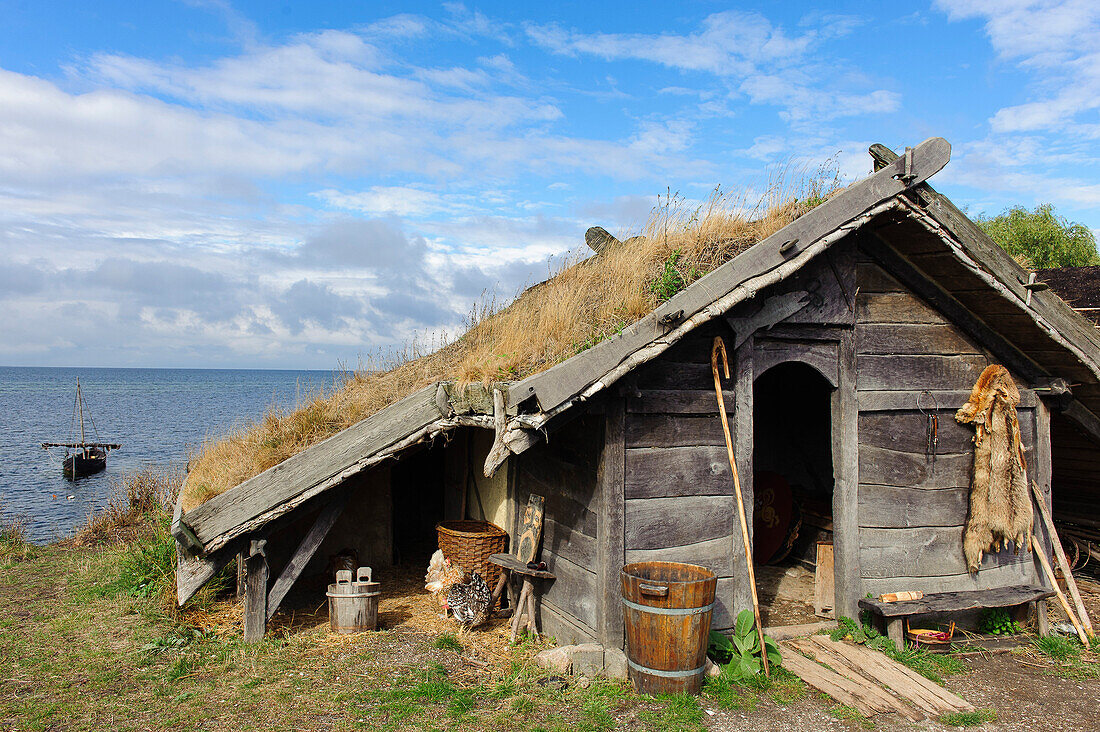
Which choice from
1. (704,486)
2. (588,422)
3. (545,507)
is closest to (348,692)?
(545,507)

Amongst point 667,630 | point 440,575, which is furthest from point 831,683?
point 440,575

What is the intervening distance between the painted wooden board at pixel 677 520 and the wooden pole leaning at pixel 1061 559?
3597mm

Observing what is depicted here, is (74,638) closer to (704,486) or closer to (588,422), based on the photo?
(588,422)

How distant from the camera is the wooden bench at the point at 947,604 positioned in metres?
6.19

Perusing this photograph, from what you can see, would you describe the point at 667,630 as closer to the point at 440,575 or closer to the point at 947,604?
the point at 947,604

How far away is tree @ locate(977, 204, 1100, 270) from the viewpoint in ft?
91.4

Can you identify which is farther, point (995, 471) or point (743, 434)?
point (995, 471)

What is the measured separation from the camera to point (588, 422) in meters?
5.88

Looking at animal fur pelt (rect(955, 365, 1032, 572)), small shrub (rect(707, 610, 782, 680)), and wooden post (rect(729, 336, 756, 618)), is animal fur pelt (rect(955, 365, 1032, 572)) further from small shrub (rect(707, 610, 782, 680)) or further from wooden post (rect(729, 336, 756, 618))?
small shrub (rect(707, 610, 782, 680))

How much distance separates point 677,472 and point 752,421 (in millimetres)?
877

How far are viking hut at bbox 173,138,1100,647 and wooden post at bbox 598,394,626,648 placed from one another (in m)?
0.02

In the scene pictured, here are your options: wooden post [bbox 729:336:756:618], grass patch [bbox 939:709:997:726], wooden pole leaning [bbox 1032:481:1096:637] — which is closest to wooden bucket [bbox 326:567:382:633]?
wooden post [bbox 729:336:756:618]

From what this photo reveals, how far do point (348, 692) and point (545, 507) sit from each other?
2.34 metres

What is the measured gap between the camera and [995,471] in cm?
670
